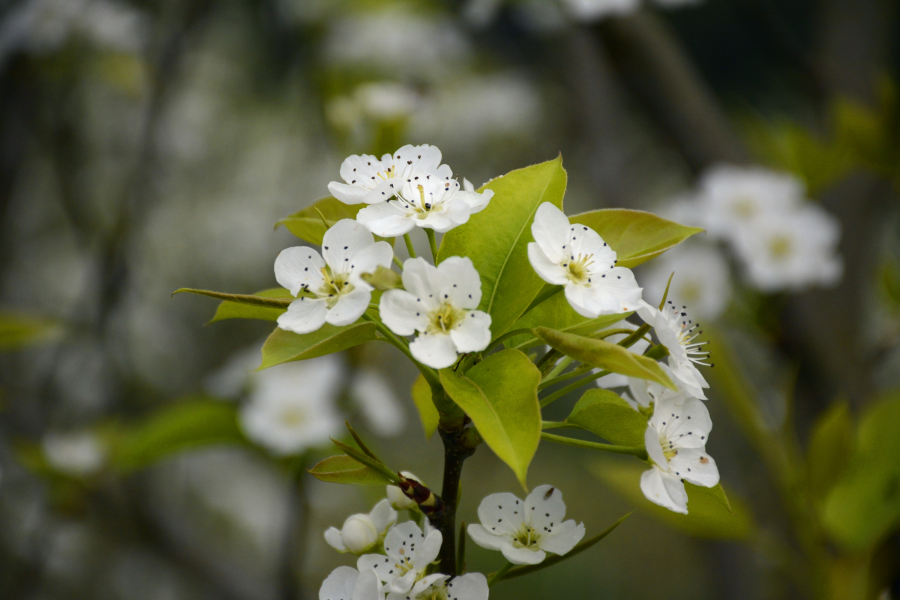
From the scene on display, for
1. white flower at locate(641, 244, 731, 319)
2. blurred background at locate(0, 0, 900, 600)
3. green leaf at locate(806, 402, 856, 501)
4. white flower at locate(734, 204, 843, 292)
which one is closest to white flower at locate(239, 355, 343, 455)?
blurred background at locate(0, 0, 900, 600)

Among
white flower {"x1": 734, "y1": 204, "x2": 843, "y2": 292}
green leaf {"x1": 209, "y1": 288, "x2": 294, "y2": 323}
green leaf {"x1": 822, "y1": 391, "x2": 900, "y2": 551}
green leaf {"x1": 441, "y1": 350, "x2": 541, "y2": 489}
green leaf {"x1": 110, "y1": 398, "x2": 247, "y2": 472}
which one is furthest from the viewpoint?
white flower {"x1": 734, "y1": 204, "x2": 843, "y2": 292}

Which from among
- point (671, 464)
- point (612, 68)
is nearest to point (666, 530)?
point (612, 68)

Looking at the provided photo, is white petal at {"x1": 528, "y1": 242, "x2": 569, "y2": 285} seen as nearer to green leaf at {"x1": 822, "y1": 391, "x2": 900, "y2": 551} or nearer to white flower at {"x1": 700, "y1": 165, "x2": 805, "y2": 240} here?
green leaf at {"x1": 822, "y1": 391, "x2": 900, "y2": 551}

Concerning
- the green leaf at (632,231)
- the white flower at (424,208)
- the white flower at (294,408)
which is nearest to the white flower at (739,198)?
the white flower at (294,408)

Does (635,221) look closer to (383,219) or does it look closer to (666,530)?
(383,219)

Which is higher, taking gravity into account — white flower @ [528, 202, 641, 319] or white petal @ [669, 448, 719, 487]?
white flower @ [528, 202, 641, 319]
